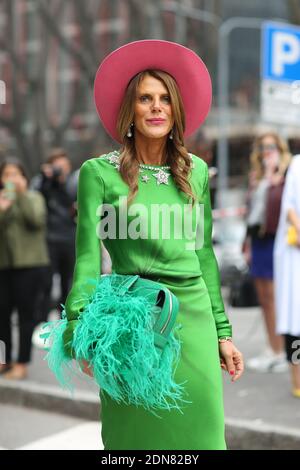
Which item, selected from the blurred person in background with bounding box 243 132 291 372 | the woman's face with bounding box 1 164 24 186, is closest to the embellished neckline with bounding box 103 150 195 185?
the blurred person in background with bounding box 243 132 291 372

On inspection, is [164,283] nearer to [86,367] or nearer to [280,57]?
[86,367]

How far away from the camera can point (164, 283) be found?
2.66 m

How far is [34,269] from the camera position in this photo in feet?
21.8

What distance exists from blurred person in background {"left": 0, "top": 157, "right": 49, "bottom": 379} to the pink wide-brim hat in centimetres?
380

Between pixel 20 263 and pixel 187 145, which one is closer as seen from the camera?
pixel 187 145

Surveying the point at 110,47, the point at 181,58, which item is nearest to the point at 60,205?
the point at 181,58

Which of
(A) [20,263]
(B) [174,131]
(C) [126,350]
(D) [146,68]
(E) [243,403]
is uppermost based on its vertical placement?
(D) [146,68]

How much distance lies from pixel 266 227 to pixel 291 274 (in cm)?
110

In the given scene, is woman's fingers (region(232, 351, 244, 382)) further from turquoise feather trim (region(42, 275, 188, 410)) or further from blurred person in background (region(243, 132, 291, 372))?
blurred person in background (region(243, 132, 291, 372))

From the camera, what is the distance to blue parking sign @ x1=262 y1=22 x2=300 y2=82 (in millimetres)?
7641

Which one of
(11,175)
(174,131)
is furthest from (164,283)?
(11,175)

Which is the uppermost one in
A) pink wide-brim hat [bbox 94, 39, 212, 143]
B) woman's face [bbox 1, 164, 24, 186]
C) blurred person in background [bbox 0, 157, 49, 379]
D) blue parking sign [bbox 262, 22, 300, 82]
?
blue parking sign [bbox 262, 22, 300, 82]

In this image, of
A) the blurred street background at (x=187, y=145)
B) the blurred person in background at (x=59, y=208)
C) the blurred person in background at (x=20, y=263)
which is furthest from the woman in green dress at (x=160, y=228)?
the blurred person in background at (x=59, y=208)
